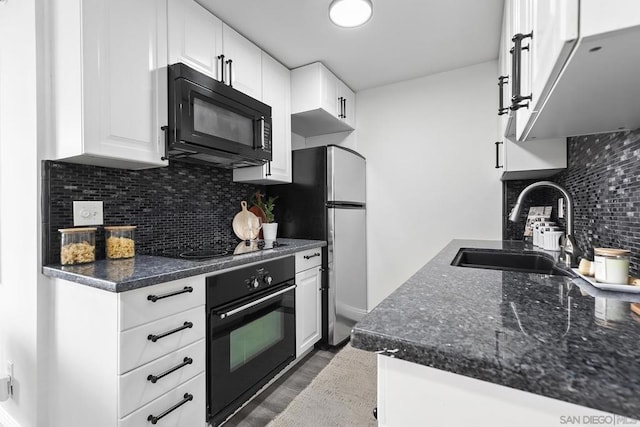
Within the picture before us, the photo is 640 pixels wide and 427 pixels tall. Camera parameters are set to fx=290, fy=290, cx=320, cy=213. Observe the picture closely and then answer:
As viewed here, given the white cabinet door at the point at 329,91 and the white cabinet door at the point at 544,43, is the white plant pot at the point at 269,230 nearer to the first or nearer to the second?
the white cabinet door at the point at 329,91

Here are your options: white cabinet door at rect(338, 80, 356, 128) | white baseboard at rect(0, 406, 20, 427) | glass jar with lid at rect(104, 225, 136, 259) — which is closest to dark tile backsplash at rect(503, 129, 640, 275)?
white cabinet door at rect(338, 80, 356, 128)

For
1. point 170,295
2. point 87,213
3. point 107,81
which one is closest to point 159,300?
point 170,295

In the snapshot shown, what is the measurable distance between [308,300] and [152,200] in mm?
1283

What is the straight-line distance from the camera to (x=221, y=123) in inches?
70.2

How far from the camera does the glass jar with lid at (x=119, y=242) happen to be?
1518 mm

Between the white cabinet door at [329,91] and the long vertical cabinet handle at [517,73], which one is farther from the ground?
the white cabinet door at [329,91]

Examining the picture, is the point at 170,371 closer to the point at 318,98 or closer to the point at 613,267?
the point at 613,267

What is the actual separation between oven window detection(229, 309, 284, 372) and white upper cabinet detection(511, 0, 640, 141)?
5.32 feet

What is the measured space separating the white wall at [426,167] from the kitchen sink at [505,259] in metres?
0.76

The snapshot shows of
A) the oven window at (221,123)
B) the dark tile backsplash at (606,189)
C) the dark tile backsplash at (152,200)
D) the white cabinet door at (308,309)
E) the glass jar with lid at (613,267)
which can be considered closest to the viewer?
the glass jar with lid at (613,267)

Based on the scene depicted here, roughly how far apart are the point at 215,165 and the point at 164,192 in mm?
425

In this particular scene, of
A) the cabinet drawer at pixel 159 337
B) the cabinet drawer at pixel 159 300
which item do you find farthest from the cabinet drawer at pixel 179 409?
the cabinet drawer at pixel 159 300

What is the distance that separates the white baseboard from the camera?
146cm

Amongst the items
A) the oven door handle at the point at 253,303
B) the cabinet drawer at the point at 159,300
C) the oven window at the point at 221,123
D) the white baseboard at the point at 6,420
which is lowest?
the white baseboard at the point at 6,420
